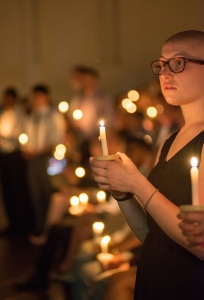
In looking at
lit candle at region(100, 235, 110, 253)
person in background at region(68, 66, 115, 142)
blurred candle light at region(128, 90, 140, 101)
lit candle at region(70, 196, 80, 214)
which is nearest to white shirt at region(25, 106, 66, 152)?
person in background at region(68, 66, 115, 142)

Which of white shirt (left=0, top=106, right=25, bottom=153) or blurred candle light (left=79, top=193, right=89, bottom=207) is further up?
white shirt (left=0, top=106, right=25, bottom=153)

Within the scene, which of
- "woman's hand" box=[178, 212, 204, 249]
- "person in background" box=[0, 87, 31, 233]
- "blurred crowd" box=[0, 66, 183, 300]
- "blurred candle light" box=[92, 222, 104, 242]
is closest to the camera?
"woman's hand" box=[178, 212, 204, 249]

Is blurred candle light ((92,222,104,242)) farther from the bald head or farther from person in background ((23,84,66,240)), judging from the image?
person in background ((23,84,66,240))

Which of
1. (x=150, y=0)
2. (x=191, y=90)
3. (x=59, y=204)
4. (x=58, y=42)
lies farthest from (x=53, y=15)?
(x=191, y=90)

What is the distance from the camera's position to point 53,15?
Answer: 26.8 feet

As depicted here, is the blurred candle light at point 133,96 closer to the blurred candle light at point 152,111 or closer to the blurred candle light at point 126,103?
the blurred candle light at point 126,103

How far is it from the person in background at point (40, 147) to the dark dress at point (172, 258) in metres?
4.63

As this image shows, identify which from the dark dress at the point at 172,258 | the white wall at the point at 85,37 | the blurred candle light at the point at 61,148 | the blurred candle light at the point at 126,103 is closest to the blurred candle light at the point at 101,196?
the blurred candle light at the point at 61,148

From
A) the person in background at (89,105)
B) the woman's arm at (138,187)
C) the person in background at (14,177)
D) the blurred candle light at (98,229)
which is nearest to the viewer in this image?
the woman's arm at (138,187)

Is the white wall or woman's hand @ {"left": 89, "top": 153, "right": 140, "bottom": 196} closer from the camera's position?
woman's hand @ {"left": 89, "top": 153, "right": 140, "bottom": 196}

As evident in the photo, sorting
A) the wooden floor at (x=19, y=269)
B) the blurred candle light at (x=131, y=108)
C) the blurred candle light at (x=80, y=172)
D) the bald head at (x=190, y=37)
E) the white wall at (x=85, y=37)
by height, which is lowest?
the wooden floor at (x=19, y=269)

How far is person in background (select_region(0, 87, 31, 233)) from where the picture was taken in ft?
23.2

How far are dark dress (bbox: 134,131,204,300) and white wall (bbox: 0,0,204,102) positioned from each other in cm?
423

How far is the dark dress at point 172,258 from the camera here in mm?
1829
